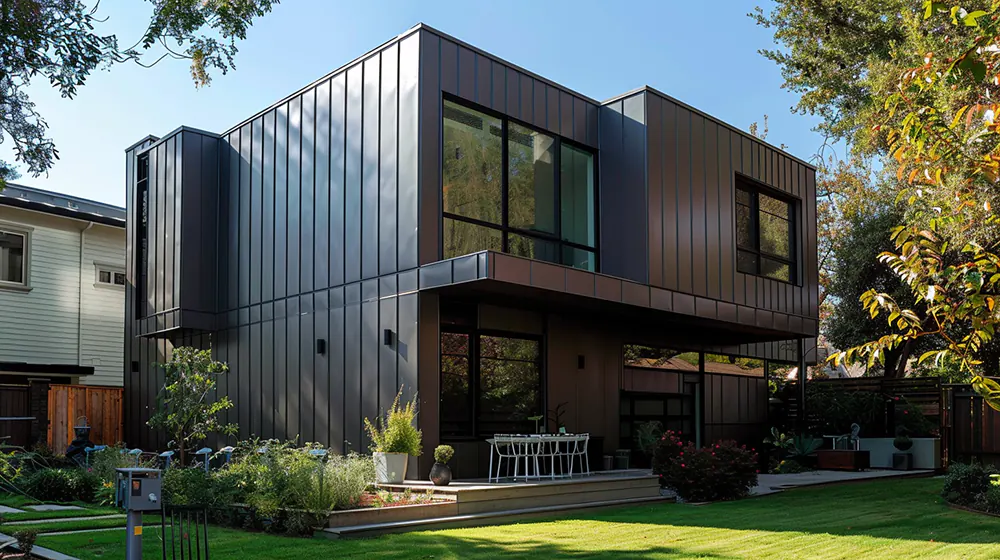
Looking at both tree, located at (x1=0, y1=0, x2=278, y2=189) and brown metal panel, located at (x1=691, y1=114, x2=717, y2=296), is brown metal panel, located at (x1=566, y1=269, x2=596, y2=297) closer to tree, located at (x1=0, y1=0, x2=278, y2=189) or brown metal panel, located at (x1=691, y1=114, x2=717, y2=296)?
brown metal panel, located at (x1=691, y1=114, x2=717, y2=296)

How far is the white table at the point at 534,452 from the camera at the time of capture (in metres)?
11.7

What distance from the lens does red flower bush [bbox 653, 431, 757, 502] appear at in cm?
1237

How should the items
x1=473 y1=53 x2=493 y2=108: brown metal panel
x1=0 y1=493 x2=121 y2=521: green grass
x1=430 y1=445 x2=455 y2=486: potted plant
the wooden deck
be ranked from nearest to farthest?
x1=0 y1=493 x2=121 y2=521: green grass, the wooden deck, x1=430 y1=445 x2=455 y2=486: potted plant, x1=473 y1=53 x2=493 y2=108: brown metal panel

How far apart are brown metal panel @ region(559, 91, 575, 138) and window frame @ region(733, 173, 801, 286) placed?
3.86 metres

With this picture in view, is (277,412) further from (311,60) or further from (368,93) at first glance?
(311,60)

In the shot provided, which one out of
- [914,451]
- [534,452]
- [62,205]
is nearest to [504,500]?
[534,452]

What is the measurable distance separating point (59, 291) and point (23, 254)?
1182 mm

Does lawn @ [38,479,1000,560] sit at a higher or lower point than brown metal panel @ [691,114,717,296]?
lower

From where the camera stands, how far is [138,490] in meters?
5.15

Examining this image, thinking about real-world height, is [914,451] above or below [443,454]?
below

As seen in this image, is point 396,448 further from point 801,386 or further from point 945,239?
point 801,386

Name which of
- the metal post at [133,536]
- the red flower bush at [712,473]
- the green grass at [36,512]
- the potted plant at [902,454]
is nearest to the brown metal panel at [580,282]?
the red flower bush at [712,473]

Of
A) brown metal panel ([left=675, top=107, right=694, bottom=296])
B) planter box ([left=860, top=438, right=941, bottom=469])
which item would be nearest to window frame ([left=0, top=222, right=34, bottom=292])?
brown metal panel ([left=675, top=107, right=694, bottom=296])

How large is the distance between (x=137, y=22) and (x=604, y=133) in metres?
7.46
